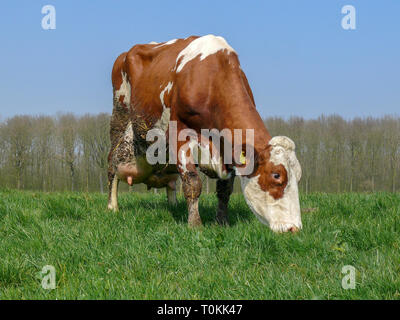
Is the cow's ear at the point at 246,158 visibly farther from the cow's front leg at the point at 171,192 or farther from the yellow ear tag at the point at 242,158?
the cow's front leg at the point at 171,192

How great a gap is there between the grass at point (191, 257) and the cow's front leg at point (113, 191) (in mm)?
1384

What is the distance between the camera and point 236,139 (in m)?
5.46

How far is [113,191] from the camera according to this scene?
807cm

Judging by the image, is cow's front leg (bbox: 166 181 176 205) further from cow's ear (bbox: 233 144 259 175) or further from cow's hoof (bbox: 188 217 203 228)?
cow's ear (bbox: 233 144 259 175)

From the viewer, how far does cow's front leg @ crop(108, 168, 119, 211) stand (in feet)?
26.1

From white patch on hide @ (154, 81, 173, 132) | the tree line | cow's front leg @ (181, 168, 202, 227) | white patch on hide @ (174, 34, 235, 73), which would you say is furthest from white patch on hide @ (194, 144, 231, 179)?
the tree line

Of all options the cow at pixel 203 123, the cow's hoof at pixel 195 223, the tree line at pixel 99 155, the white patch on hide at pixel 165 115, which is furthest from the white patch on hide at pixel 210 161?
the tree line at pixel 99 155

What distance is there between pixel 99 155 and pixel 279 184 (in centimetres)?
2766

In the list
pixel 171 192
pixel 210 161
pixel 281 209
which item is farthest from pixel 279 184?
pixel 171 192

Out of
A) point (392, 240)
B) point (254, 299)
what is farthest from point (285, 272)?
point (392, 240)

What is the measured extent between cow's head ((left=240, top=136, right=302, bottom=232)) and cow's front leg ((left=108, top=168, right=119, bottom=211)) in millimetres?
3526

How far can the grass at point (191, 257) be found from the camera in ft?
11.5
